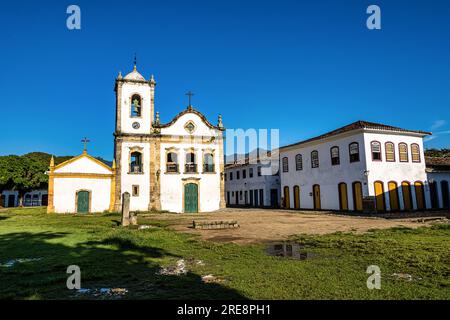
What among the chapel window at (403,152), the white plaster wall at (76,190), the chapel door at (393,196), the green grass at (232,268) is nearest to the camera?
the green grass at (232,268)

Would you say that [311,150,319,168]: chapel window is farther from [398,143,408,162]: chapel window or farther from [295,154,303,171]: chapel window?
[398,143,408,162]: chapel window

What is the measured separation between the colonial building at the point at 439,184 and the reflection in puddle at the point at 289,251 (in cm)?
2064

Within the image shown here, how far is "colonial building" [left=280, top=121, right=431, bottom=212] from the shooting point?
21672 millimetres

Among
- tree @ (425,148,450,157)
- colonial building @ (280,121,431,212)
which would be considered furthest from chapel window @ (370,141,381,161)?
tree @ (425,148,450,157)

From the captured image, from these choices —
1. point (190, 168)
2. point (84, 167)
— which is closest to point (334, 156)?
point (190, 168)

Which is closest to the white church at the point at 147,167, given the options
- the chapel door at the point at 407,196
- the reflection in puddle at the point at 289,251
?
the chapel door at the point at 407,196

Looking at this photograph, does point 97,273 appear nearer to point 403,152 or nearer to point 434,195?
point 403,152

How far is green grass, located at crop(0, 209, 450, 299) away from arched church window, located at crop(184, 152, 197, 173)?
17.4 m

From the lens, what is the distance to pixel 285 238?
988cm

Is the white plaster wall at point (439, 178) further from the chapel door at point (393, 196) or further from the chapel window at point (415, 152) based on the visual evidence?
the chapel door at point (393, 196)

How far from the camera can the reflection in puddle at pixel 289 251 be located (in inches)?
276

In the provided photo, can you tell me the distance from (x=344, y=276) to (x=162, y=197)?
21710 mm

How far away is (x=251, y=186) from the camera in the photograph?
37000 mm

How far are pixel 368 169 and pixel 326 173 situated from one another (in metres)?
3.89
